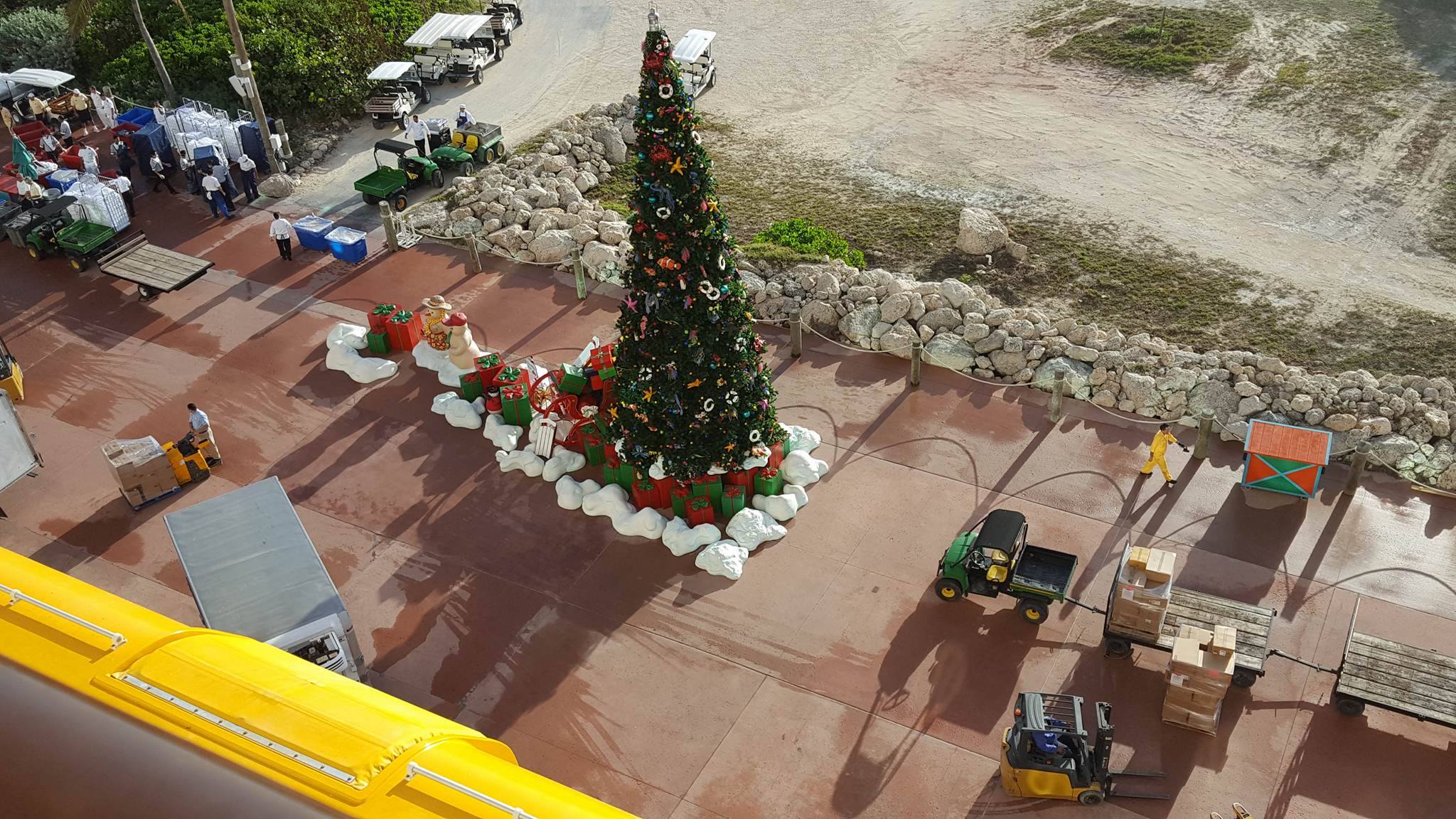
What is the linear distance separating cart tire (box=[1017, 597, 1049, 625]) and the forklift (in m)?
2.01

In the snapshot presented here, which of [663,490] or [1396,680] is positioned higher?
[663,490]

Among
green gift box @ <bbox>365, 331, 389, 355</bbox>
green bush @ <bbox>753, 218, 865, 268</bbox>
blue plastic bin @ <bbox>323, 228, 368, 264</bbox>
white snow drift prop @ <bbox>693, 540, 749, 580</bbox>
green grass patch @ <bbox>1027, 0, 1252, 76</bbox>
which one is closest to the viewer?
white snow drift prop @ <bbox>693, 540, 749, 580</bbox>

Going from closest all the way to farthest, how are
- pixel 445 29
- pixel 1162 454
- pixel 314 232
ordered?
pixel 1162 454, pixel 314 232, pixel 445 29

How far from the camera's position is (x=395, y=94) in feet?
99.9

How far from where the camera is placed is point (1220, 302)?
2216 centimetres

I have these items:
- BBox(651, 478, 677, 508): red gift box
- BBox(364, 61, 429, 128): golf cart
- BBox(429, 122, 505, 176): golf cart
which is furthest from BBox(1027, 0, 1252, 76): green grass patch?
BBox(651, 478, 677, 508): red gift box

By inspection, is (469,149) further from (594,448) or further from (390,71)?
(594,448)

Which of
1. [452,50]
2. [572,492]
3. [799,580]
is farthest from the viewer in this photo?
[452,50]

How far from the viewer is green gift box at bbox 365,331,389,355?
829 inches

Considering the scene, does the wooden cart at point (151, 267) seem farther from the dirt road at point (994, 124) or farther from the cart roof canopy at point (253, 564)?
the cart roof canopy at point (253, 564)

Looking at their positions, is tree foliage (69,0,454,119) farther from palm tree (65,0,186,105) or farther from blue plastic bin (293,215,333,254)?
blue plastic bin (293,215,333,254)

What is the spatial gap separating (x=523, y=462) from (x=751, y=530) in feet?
13.7

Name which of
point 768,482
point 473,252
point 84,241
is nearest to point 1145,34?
point 473,252

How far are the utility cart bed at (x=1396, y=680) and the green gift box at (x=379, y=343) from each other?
54.9ft
